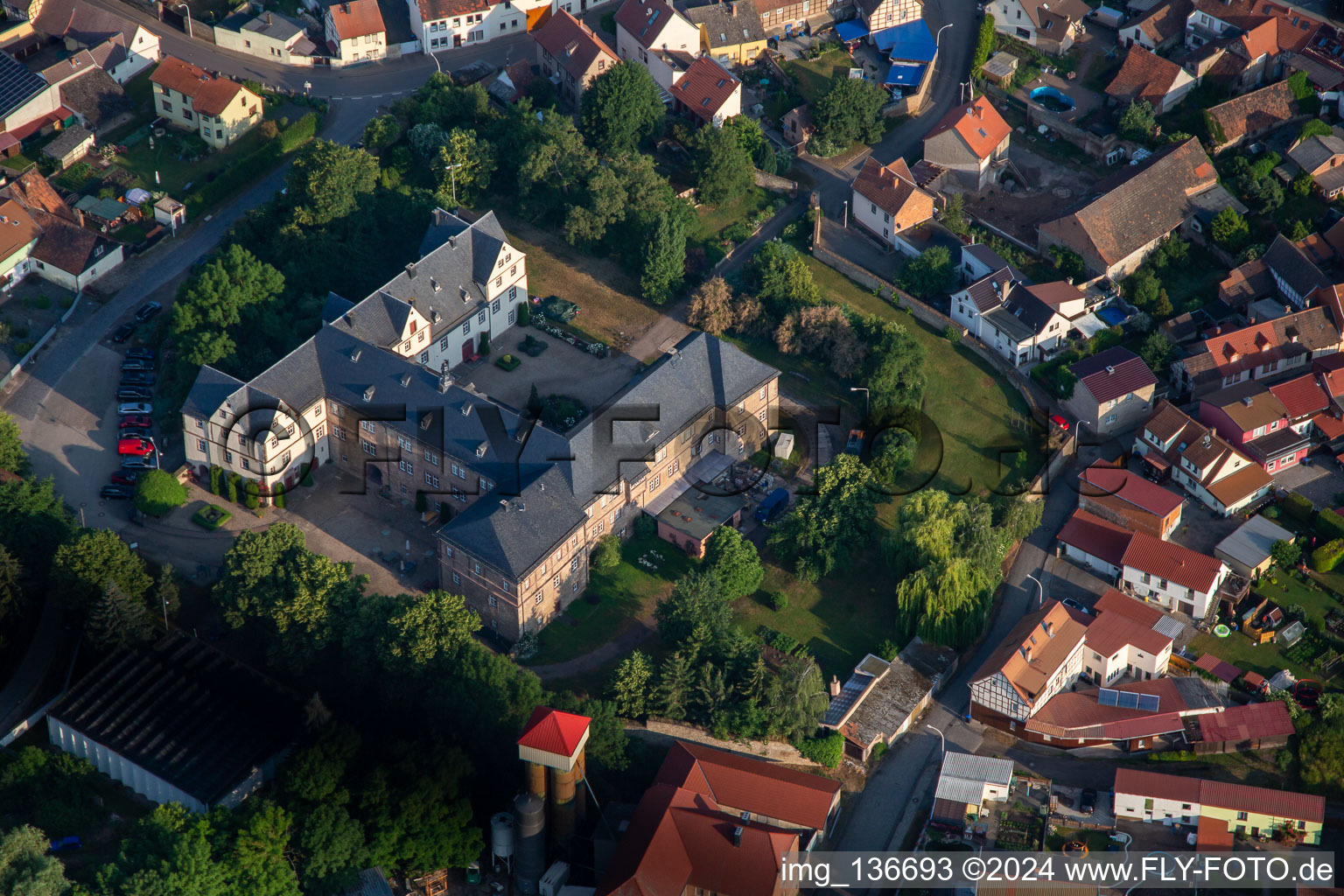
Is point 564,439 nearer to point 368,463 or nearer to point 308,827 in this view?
point 368,463

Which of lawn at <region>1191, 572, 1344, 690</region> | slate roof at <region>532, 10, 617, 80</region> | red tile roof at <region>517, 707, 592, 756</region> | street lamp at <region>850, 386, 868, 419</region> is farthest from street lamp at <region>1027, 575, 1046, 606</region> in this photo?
slate roof at <region>532, 10, 617, 80</region>

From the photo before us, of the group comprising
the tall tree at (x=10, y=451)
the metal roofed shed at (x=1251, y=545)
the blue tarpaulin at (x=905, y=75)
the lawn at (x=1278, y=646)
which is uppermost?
the blue tarpaulin at (x=905, y=75)

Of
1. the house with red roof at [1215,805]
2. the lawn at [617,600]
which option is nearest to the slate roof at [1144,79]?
the lawn at [617,600]

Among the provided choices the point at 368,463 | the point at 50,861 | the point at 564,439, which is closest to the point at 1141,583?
the point at 564,439

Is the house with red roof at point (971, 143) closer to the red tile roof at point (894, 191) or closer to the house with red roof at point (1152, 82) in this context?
the red tile roof at point (894, 191)

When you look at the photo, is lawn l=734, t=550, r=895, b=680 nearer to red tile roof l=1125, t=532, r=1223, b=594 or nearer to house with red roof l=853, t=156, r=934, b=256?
red tile roof l=1125, t=532, r=1223, b=594

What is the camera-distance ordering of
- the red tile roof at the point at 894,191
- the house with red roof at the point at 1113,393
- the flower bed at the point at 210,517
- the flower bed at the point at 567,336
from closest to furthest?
the flower bed at the point at 210,517 < the house with red roof at the point at 1113,393 < the flower bed at the point at 567,336 < the red tile roof at the point at 894,191
